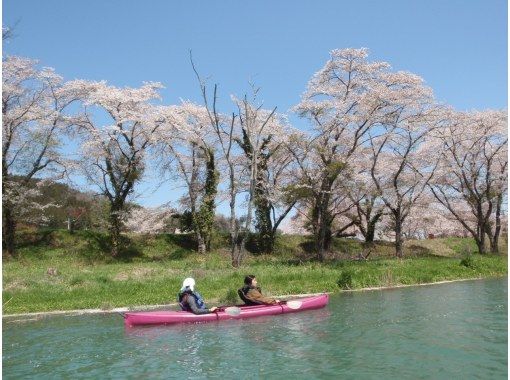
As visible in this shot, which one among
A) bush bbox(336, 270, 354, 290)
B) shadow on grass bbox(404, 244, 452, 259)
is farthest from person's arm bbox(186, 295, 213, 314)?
shadow on grass bbox(404, 244, 452, 259)

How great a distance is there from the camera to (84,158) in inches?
1341

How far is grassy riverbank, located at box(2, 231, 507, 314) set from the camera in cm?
1927

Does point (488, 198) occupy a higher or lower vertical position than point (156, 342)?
higher

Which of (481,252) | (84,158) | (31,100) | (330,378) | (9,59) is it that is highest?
(9,59)

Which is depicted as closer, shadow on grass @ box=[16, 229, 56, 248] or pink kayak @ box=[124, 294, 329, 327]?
pink kayak @ box=[124, 294, 329, 327]

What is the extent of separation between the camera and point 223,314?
575 inches

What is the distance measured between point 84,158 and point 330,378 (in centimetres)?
2897

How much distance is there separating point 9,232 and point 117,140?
8.66m

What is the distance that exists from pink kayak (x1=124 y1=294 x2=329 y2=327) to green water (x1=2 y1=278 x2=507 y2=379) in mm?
280

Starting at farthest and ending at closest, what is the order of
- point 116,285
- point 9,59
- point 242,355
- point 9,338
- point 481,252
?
1. point 481,252
2. point 9,59
3. point 116,285
4. point 9,338
5. point 242,355

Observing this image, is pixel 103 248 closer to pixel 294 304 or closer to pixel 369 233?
pixel 294 304

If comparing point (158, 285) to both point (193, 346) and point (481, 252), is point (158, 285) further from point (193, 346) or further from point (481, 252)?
point (481, 252)

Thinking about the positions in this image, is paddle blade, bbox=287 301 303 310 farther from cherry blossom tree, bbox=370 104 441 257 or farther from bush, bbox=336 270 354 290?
cherry blossom tree, bbox=370 104 441 257

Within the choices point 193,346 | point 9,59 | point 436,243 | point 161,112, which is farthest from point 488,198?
point 9,59
